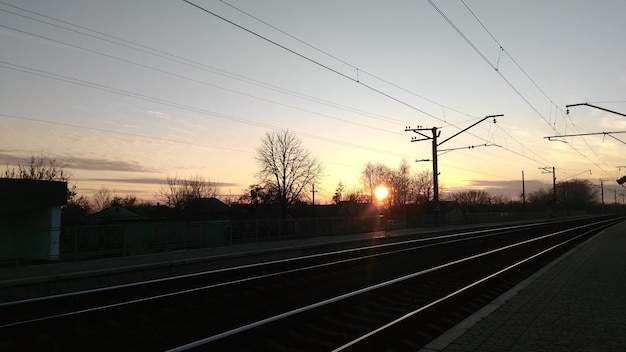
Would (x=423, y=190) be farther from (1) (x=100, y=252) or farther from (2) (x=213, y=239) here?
(1) (x=100, y=252)

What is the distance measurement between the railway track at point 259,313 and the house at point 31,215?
9505 mm

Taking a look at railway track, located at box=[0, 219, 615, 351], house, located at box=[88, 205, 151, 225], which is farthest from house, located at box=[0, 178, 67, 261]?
house, located at box=[88, 205, 151, 225]

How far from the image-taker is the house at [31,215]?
19.3m

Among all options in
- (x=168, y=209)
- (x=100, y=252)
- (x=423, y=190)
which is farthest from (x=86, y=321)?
(x=423, y=190)

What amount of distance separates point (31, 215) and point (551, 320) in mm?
24307

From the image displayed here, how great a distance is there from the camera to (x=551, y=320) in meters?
7.69

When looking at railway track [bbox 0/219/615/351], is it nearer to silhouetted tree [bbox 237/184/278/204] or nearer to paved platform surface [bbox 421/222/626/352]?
paved platform surface [bbox 421/222/626/352]

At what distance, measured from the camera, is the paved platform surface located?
6.30 meters

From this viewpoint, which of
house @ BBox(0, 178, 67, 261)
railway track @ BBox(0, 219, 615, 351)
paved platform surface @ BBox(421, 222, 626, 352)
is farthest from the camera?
house @ BBox(0, 178, 67, 261)

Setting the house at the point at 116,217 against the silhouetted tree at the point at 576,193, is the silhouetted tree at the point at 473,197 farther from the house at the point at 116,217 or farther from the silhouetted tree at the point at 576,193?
the house at the point at 116,217

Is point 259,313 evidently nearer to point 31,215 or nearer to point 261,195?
point 31,215

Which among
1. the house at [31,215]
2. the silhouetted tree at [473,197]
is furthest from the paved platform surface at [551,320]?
the silhouetted tree at [473,197]

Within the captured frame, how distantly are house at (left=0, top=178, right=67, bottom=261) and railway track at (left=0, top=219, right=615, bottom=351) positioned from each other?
374 inches

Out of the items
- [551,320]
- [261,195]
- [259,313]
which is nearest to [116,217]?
[261,195]
